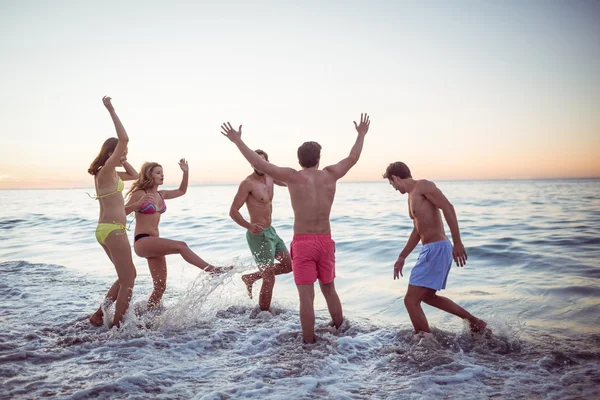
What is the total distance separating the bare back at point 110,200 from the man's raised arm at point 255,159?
157 cm

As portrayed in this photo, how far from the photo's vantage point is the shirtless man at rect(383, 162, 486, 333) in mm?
4949

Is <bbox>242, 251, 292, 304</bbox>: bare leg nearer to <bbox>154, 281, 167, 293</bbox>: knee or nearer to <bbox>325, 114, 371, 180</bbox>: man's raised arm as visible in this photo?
<bbox>154, 281, 167, 293</bbox>: knee

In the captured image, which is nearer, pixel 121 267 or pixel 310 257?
pixel 310 257

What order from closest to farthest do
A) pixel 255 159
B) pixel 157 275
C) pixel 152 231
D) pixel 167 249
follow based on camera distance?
pixel 255 159 → pixel 167 249 → pixel 152 231 → pixel 157 275

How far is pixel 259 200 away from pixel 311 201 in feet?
5.16

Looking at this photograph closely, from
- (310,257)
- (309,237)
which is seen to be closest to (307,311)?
(310,257)

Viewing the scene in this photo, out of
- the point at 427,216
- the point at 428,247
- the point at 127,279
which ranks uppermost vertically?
the point at 427,216

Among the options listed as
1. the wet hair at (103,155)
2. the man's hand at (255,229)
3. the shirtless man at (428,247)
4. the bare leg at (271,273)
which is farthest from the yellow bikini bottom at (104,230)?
the shirtless man at (428,247)

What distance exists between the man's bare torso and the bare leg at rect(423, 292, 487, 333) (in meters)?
2.54

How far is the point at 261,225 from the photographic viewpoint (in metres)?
6.52

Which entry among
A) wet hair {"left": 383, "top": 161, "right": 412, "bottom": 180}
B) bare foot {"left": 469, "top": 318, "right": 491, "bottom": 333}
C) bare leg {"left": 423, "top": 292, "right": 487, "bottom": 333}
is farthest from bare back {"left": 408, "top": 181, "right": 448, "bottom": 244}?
bare foot {"left": 469, "top": 318, "right": 491, "bottom": 333}

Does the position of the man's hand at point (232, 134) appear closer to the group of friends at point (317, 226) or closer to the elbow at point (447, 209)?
the group of friends at point (317, 226)

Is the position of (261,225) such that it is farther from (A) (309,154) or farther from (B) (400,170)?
(B) (400,170)

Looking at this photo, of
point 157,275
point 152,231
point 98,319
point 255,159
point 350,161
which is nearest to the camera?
point 255,159
